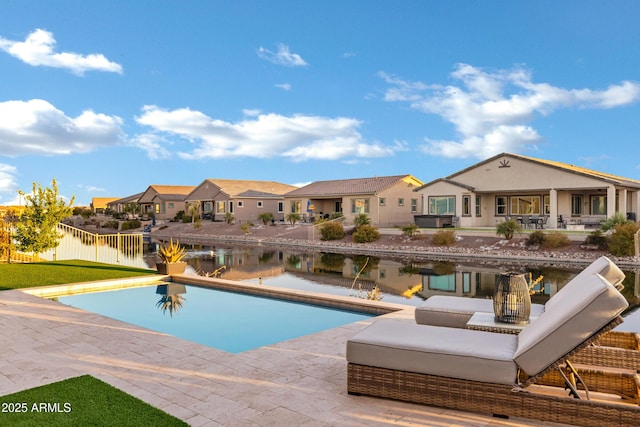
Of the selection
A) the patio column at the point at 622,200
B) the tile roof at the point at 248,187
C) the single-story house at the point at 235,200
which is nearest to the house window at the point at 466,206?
the patio column at the point at 622,200

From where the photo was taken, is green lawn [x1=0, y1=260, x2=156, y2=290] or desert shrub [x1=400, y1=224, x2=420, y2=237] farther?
desert shrub [x1=400, y1=224, x2=420, y2=237]

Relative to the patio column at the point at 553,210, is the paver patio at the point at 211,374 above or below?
below

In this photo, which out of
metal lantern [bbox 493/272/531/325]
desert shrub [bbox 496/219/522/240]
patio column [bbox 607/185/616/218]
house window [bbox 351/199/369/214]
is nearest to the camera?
metal lantern [bbox 493/272/531/325]

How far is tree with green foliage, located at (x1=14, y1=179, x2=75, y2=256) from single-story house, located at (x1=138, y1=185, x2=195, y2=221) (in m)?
39.6

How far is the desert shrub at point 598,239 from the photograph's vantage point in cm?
2178

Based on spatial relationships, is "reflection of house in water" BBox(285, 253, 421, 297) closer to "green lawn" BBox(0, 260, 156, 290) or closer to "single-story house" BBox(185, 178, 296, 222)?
"green lawn" BBox(0, 260, 156, 290)

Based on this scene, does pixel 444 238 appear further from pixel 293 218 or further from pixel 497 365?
pixel 497 365

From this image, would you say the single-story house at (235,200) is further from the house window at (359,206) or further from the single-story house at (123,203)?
the single-story house at (123,203)

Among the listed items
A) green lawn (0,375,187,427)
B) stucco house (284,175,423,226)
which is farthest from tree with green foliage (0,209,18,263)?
stucco house (284,175,423,226)

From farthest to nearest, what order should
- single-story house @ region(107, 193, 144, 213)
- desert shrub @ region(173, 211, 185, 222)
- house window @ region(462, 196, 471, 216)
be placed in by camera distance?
single-story house @ region(107, 193, 144, 213) < desert shrub @ region(173, 211, 185, 222) < house window @ region(462, 196, 471, 216)

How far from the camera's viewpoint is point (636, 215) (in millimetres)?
29906

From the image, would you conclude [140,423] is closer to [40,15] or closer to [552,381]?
[552,381]

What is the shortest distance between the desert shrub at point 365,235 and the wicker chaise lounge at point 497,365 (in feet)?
81.2

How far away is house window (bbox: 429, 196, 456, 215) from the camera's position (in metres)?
31.8
